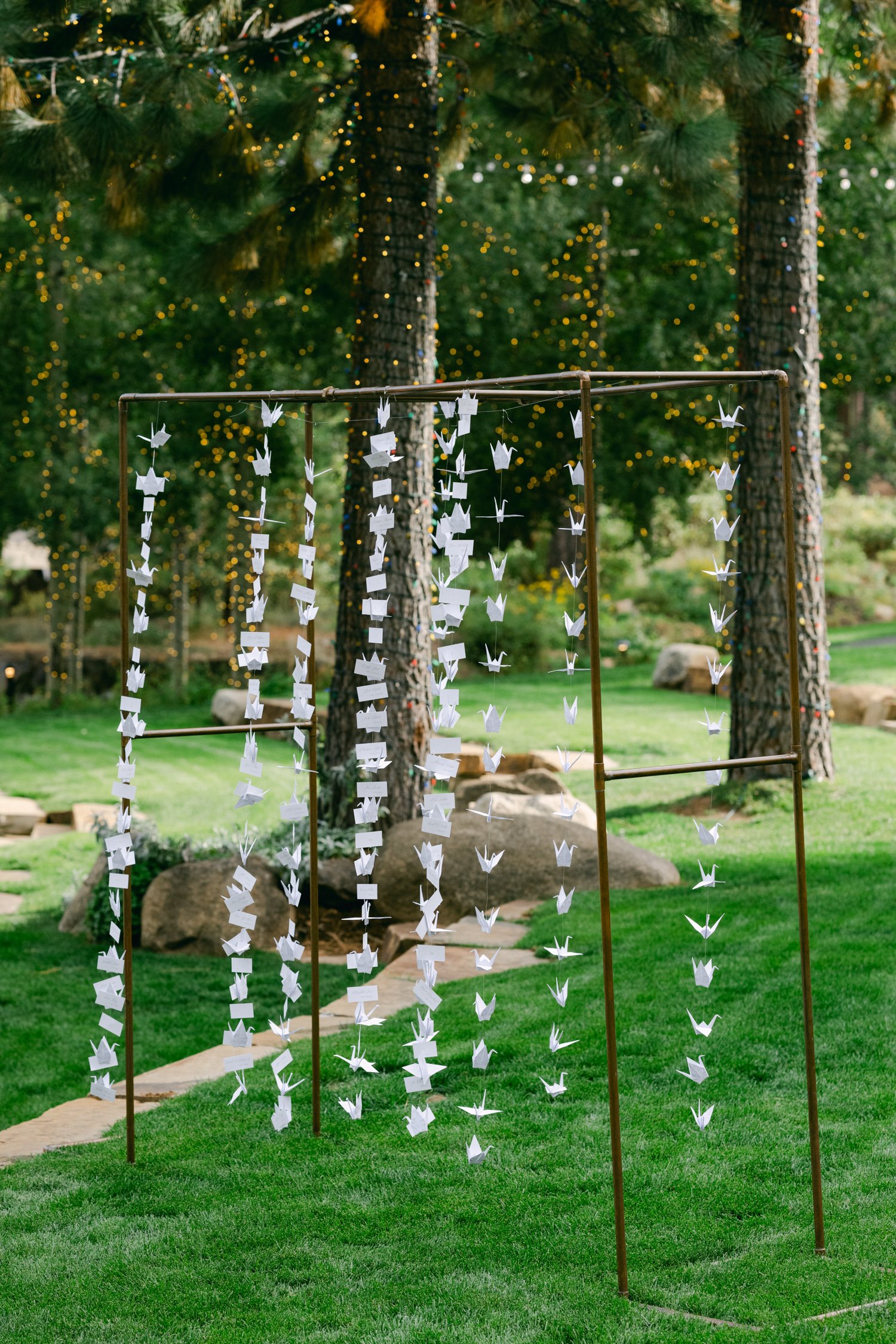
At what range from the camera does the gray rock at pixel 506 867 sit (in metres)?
6.28

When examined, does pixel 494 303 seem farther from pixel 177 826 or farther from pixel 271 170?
pixel 177 826

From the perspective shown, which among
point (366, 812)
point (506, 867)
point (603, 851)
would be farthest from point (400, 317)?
point (603, 851)

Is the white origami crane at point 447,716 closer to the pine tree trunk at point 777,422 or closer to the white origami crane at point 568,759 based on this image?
the white origami crane at point 568,759

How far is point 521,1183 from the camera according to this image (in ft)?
11.5

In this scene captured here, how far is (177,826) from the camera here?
8.70 m

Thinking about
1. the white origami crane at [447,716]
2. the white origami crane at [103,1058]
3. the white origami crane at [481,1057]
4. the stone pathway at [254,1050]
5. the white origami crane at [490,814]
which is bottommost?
the stone pathway at [254,1050]

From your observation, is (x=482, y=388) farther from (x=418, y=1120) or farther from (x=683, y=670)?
(x=683, y=670)

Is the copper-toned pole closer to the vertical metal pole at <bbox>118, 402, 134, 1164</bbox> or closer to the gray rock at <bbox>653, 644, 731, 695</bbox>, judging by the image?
the vertical metal pole at <bbox>118, 402, 134, 1164</bbox>

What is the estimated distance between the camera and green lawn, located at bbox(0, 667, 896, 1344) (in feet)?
9.40

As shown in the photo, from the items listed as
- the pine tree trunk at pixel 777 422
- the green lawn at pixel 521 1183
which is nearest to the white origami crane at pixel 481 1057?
the green lawn at pixel 521 1183

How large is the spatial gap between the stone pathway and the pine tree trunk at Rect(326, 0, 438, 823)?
124cm

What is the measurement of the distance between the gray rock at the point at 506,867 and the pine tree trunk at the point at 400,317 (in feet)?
1.97

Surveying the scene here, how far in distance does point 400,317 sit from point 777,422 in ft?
7.59

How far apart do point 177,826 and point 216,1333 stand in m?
6.06
